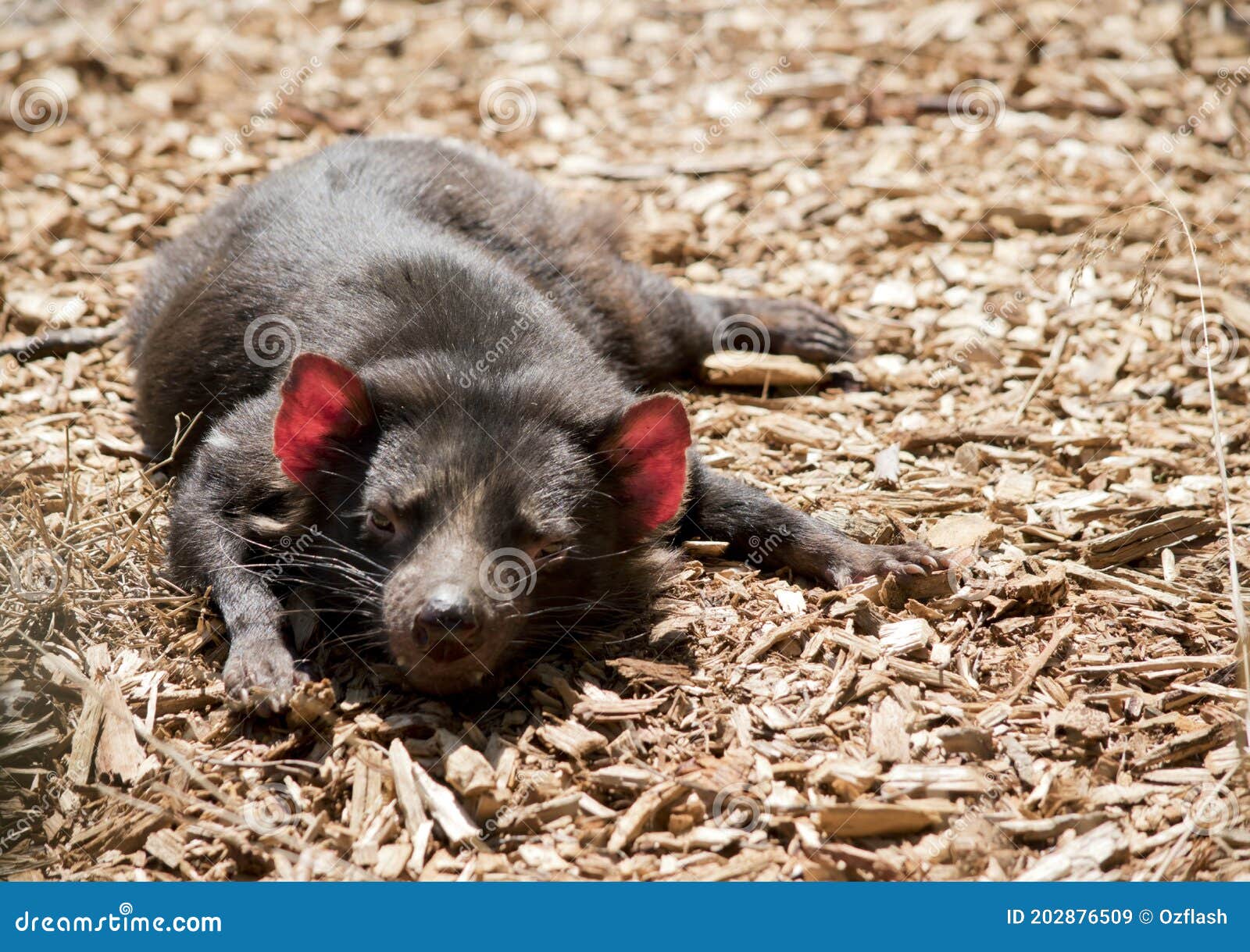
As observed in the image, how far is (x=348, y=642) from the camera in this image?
3629mm

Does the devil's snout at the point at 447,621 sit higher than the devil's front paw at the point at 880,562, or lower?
higher

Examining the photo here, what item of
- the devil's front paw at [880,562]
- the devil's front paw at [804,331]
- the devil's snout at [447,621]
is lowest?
the devil's front paw at [880,562]

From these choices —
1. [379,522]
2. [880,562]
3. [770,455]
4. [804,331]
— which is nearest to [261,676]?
[379,522]

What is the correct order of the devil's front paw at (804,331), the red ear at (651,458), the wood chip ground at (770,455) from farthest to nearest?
the devil's front paw at (804,331)
the red ear at (651,458)
the wood chip ground at (770,455)

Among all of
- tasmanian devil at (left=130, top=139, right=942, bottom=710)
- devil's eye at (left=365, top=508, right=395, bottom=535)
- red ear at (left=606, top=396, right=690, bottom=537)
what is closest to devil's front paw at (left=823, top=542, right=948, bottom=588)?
tasmanian devil at (left=130, top=139, right=942, bottom=710)

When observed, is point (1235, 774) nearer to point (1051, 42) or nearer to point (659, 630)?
point (659, 630)

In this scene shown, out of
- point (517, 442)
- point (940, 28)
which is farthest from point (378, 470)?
point (940, 28)

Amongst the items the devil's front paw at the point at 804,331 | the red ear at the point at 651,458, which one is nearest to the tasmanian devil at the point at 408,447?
the red ear at the point at 651,458

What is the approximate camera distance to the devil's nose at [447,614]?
10.1 feet

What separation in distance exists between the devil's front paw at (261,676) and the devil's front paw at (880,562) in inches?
68.1

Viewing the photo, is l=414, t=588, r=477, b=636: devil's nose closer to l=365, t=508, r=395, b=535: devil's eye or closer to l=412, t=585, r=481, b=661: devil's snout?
l=412, t=585, r=481, b=661: devil's snout

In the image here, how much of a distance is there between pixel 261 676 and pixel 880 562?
1.98 m

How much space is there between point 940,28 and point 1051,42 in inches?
27.2

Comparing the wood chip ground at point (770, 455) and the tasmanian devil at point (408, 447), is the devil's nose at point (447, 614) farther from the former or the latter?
the wood chip ground at point (770, 455)
